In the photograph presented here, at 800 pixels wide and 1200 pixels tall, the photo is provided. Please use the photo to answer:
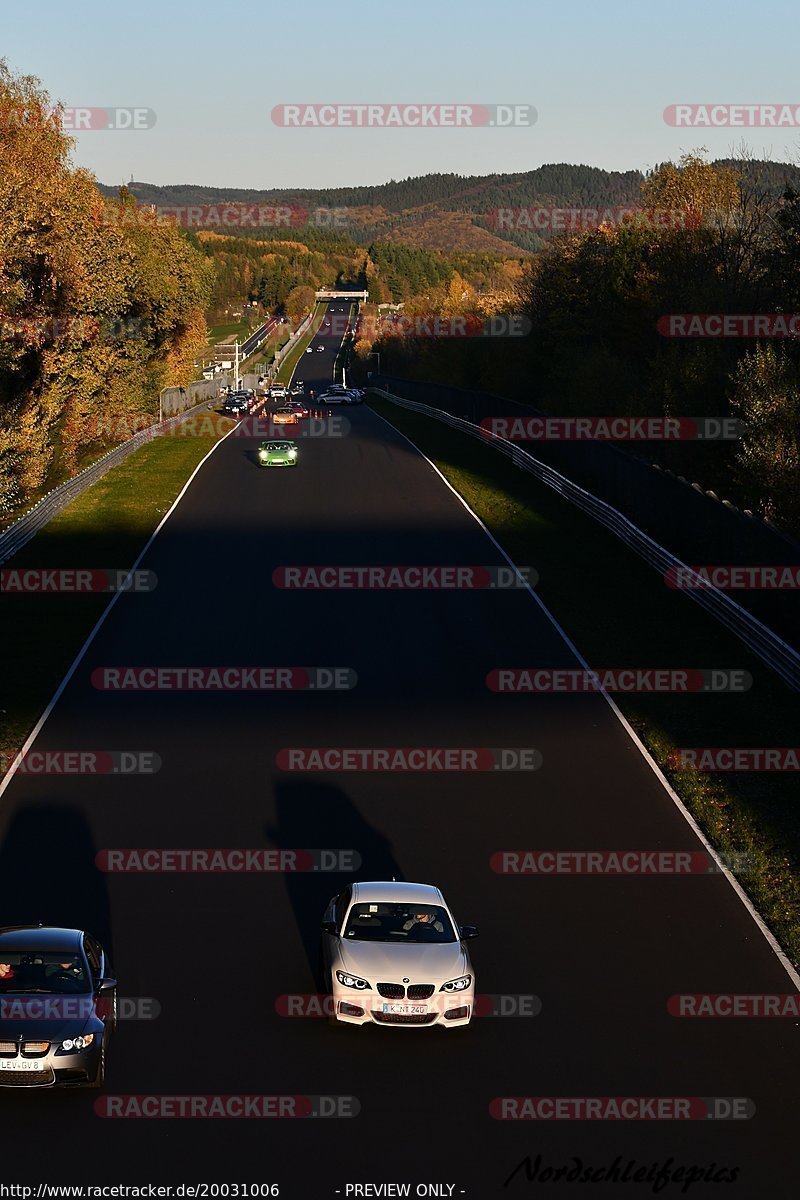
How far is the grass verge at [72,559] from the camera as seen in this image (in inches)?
1077

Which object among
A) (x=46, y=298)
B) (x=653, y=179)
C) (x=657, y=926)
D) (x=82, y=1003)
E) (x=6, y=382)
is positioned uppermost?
(x=653, y=179)

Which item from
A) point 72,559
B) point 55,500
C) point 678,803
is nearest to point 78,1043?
point 678,803

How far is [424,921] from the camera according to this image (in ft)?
48.0

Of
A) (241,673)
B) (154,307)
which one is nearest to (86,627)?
(241,673)

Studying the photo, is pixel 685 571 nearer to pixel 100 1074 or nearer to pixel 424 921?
pixel 424 921

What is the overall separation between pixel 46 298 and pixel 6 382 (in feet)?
12.8

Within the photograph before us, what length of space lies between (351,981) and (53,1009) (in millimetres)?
3001

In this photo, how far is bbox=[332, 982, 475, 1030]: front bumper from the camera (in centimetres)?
1363

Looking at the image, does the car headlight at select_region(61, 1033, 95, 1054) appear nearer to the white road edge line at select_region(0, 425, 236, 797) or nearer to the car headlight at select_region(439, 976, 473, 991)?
the car headlight at select_region(439, 976, 473, 991)

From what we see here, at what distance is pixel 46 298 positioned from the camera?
184 ft

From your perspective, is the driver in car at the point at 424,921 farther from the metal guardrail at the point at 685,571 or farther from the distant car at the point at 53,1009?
the metal guardrail at the point at 685,571

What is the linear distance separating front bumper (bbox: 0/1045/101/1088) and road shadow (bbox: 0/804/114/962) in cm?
329

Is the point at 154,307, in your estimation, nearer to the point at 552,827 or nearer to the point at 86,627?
the point at 86,627

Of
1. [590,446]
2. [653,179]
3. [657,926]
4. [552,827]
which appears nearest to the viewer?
[657,926]
